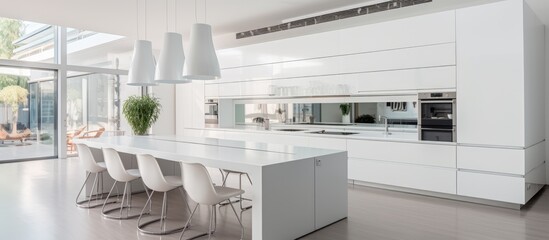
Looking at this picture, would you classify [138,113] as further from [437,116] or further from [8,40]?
[437,116]

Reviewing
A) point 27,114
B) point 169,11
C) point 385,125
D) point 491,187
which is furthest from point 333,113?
point 27,114

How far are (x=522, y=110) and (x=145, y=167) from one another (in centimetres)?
404

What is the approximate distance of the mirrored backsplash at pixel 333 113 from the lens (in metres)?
5.64

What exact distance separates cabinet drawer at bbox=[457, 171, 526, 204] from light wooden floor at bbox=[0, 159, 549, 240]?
137 millimetres

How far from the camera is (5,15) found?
626 cm

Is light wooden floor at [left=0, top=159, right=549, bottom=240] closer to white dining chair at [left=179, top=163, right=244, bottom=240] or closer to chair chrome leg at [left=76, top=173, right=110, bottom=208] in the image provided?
chair chrome leg at [left=76, top=173, right=110, bottom=208]

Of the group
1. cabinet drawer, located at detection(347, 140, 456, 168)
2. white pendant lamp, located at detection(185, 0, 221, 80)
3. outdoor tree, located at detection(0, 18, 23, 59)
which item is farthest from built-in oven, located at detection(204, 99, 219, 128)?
outdoor tree, located at detection(0, 18, 23, 59)

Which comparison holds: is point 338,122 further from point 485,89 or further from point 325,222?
point 325,222

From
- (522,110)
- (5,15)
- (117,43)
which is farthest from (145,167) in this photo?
(117,43)

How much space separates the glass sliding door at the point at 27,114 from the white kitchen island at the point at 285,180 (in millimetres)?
5400

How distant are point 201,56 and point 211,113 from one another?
13.2 feet

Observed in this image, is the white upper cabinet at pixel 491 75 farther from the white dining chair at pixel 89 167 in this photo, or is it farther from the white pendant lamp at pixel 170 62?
the white dining chair at pixel 89 167

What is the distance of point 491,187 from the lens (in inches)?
170

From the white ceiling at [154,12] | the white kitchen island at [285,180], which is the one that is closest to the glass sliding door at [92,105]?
the white ceiling at [154,12]
